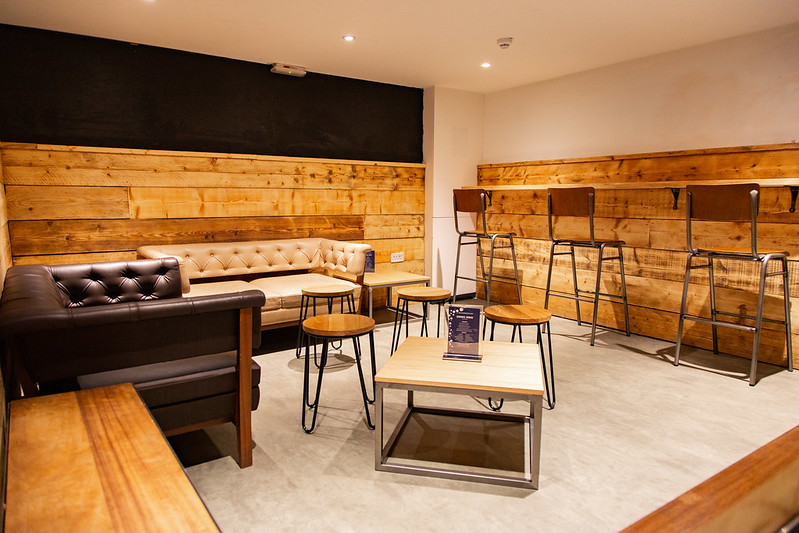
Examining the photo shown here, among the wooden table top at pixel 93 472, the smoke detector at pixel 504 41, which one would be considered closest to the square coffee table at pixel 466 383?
the wooden table top at pixel 93 472

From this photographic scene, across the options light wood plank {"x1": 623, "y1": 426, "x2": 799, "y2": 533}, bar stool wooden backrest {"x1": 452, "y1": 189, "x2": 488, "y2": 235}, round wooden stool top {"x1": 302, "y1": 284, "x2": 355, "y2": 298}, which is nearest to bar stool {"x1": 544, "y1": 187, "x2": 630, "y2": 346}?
bar stool wooden backrest {"x1": 452, "y1": 189, "x2": 488, "y2": 235}

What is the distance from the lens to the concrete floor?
199 centimetres

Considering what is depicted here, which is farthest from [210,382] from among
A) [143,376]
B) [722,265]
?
[722,265]

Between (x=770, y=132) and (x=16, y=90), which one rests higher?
(x=16, y=90)

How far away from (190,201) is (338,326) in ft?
8.40

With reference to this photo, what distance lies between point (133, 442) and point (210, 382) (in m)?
0.85

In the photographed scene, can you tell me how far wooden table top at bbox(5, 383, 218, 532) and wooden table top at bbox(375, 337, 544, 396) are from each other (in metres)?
1.05

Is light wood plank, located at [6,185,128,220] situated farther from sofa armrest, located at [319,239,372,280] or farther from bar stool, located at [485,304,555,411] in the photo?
bar stool, located at [485,304,555,411]

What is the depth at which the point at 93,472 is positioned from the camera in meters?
1.21

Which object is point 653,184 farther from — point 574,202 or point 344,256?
point 344,256

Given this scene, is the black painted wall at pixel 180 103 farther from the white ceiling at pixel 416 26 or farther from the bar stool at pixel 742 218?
the bar stool at pixel 742 218

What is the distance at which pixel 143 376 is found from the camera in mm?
2131

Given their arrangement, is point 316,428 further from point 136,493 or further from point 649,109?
point 649,109

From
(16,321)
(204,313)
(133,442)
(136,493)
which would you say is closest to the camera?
(136,493)
